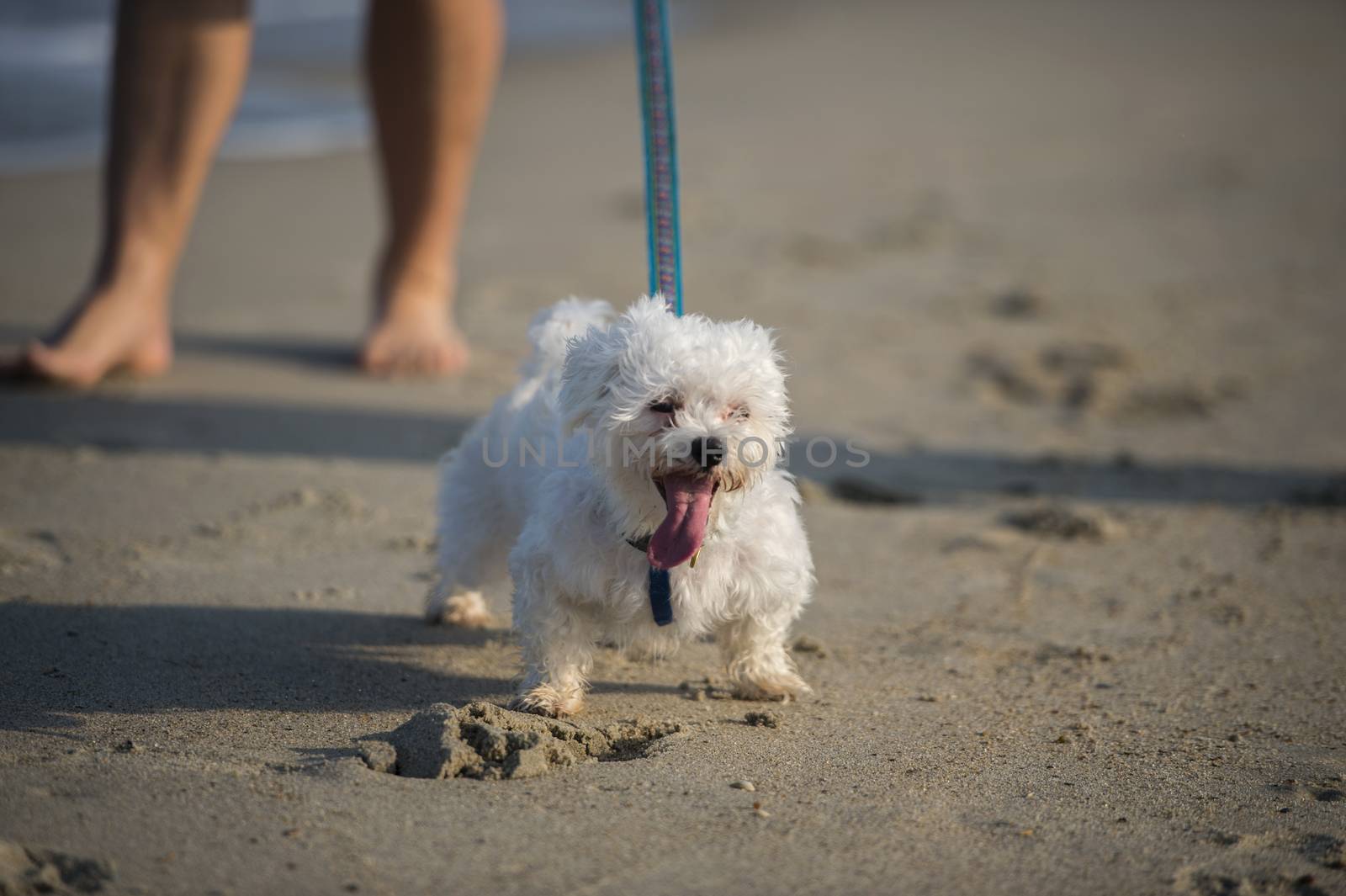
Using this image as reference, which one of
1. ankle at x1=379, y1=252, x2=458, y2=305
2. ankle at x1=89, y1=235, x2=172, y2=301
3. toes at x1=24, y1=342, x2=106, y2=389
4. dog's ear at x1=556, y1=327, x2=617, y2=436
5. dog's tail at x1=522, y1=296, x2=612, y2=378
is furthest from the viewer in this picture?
ankle at x1=379, y1=252, x2=458, y2=305

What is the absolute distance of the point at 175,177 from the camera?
554 cm

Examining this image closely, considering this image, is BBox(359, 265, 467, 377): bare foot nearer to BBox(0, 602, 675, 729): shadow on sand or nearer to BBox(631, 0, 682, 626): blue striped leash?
BBox(0, 602, 675, 729): shadow on sand

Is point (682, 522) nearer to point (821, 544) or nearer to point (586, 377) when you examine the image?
point (586, 377)

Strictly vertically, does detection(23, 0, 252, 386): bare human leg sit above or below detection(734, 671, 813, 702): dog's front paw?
above

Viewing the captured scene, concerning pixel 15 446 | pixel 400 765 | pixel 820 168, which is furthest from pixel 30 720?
pixel 820 168

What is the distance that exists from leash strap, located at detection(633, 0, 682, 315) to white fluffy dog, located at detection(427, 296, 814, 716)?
237 millimetres

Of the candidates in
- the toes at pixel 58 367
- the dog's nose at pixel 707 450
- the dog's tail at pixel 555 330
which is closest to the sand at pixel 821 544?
the toes at pixel 58 367

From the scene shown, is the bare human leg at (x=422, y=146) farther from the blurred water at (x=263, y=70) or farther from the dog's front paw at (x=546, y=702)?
the blurred water at (x=263, y=70)

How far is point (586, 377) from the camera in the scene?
110 inches

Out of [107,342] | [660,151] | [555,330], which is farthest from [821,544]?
[107,342]

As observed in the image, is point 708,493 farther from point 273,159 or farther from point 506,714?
point 273,159

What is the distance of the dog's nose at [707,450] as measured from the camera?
2631 mm

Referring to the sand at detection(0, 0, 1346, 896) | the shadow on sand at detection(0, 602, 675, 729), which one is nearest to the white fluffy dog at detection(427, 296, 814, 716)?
the sand at detection(0, 0, 1346, 896)

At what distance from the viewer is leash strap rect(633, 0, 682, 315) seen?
323 cm
